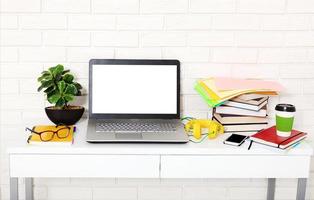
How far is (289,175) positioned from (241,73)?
1.84 feet

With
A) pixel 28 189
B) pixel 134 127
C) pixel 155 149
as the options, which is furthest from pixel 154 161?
pixel 28 189

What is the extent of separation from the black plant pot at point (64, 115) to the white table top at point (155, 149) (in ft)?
0.61

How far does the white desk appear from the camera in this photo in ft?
5.43

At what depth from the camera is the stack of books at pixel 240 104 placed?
6.11 feet

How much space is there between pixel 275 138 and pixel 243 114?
0.67 ft

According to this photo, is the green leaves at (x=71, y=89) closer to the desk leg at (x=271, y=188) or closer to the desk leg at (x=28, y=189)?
the desk leg at (x=28, y=189)

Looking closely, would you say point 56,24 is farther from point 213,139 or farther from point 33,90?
point 213,139

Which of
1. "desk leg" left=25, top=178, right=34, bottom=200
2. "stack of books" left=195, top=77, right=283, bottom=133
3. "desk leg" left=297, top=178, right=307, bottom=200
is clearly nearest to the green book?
"stack of books" left=195, top=77, right=283, bottom=133

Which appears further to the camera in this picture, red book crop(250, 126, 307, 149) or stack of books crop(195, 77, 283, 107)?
stack of books crop(195, 77, 283, 107)

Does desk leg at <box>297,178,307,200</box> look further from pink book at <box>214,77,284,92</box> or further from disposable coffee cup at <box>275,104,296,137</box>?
pink book at <box>214,77,284,92</box>

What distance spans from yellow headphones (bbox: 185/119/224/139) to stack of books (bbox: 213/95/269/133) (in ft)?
0.15

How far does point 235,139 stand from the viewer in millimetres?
1769

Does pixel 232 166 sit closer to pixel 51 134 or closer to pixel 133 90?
pixel 133 90

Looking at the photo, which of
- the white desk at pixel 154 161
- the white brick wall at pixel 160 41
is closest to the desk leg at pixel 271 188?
the white brick wall at pixel 160 41
